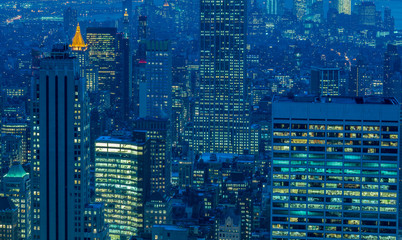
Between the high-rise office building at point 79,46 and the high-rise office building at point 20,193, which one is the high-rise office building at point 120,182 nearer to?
the high-rise office building at point 20,193

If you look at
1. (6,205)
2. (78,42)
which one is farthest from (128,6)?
(6,205)

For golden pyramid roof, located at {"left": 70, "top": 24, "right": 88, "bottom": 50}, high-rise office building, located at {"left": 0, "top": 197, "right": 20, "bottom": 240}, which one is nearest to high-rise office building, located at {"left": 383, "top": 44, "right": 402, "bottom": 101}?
golden pyramid roof, located at {"left": 70, "top": 24, "right": 88, "bottom": 50}

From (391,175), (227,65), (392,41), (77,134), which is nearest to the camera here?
(391,175)

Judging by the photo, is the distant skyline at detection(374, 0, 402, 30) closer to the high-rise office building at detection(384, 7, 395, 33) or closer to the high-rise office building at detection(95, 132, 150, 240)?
the high-rise office building at detection(384, 7, 395, 33)

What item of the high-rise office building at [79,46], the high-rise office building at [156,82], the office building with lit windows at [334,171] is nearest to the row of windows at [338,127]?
the office building with lit windows at [334,171]

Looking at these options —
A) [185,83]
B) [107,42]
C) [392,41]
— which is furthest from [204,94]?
[392,41]

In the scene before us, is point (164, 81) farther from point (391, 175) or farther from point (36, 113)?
point (391, 175)
